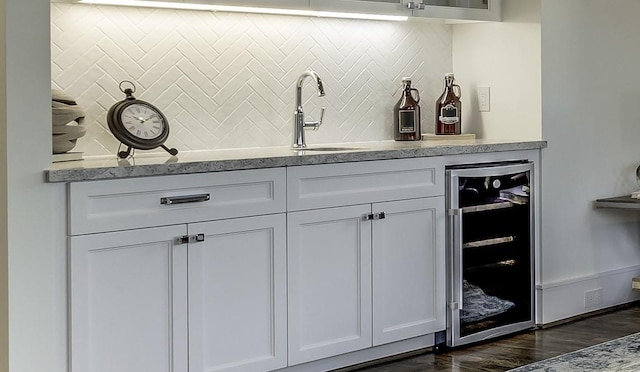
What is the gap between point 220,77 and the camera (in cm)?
411

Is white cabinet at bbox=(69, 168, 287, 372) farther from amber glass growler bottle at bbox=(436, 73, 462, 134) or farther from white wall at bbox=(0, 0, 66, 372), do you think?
amber glass growler bottle at bbox=(436, 73, 462, 134)

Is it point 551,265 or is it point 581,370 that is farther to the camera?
point 551,265

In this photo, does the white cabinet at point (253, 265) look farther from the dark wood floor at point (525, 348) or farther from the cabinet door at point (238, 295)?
the dark wood floor at point (525, 348)

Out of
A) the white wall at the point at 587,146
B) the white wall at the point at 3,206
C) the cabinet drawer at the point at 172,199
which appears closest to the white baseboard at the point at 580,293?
the white wall at the point at 587,146

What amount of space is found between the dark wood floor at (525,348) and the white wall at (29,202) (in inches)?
57.0

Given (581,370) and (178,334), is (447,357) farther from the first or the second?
(178,334)

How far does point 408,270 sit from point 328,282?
459mm

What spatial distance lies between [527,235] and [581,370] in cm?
148

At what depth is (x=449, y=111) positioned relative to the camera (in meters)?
4.80

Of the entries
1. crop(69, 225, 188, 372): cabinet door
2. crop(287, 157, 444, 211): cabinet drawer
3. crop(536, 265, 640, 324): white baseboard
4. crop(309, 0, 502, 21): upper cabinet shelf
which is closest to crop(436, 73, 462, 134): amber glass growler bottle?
crop(309, 0, 502, 21): upper cabinet shelf

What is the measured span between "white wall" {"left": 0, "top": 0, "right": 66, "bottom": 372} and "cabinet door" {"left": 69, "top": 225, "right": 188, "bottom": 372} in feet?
0.22

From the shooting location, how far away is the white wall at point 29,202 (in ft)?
9.66

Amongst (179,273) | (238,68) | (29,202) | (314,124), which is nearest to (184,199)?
(179,273)

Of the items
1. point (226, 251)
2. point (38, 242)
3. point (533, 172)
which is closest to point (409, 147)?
point (533, 172)
